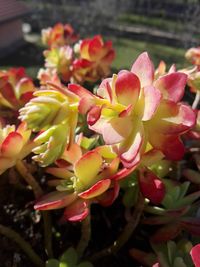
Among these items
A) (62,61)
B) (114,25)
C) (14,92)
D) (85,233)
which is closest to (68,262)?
(85,233)

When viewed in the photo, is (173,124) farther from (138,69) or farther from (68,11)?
(68,11)

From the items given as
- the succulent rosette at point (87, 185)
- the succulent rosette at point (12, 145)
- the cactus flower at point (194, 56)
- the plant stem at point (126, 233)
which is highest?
the succulent rosette at point (12, 145)

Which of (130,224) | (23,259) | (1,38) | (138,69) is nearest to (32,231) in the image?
(23,259)

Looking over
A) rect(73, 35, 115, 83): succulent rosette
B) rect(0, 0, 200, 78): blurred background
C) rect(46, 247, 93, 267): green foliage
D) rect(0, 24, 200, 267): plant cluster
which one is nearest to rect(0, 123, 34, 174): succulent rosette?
rect(0, 24, 200, 267): plant cluster

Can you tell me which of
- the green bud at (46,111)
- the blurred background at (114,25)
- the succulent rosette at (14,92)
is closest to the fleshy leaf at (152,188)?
the green bud at (46,111)

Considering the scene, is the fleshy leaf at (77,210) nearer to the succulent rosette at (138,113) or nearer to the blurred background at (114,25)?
the succulent rosette at (138,113)
